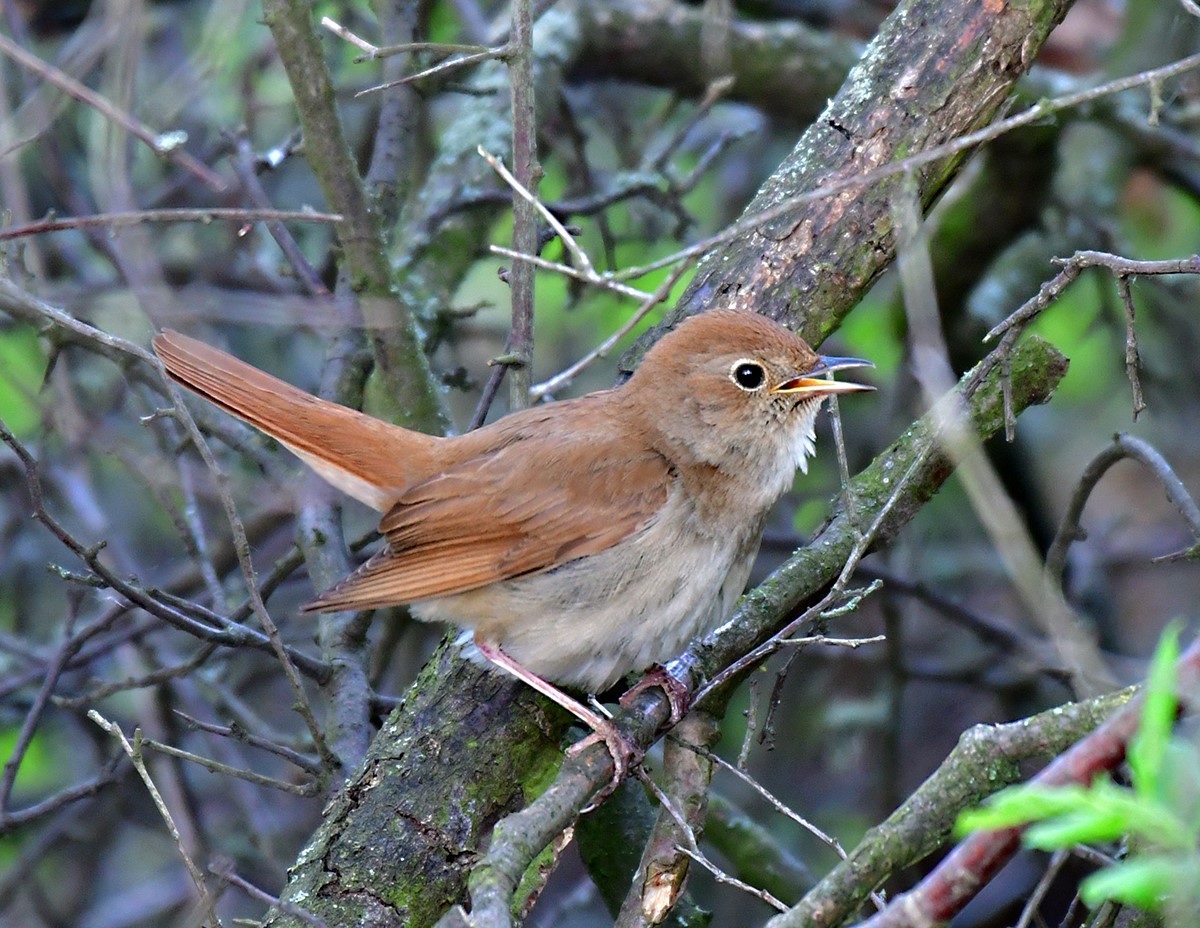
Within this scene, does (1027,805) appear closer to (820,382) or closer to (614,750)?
(614,750)

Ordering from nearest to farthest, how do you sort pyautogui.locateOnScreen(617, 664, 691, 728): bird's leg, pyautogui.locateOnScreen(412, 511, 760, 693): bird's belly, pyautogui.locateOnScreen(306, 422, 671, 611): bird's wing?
pyautogui.locateOnScreen(617, 664, 691, 728): bird's leg
pyautogui.locateOnScreen(412, 511, 760, 693): bird's belly
pyautogui.locateOnScreen(306, 422, 671, 611): bird's wing

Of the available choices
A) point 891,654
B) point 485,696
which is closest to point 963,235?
point 891,654

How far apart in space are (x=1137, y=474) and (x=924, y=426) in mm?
5508

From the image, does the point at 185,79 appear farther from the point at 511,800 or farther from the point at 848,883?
the point at 848,883

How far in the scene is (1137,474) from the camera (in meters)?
8.46

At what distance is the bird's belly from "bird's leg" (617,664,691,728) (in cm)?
5

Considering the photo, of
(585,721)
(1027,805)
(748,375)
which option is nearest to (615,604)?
(585,721)

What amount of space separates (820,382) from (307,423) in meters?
1.53

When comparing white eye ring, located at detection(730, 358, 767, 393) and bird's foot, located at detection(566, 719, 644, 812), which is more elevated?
white eye ring, located at detection(730, 358, 767, 393)

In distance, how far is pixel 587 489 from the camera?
3.82 meters

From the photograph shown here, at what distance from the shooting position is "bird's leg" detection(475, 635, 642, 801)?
126 inches

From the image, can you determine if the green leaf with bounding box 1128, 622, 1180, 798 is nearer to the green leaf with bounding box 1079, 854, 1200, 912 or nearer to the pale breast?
the green leaf with bounding box 1079, 854, 1200, 912

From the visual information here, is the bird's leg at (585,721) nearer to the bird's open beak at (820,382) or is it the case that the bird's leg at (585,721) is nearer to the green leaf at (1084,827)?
the bird's open beak at (820,382)

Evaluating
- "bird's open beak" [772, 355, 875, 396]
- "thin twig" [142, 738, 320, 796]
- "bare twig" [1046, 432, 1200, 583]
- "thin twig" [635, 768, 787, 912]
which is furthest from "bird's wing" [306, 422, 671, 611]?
"bare twig" [1046, 432, 1200, 583]
